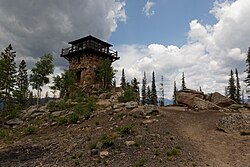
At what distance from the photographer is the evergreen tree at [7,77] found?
36.5 metres

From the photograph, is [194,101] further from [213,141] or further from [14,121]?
[14,121]

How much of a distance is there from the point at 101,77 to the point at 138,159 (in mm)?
34057

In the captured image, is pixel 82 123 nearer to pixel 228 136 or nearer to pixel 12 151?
pixel 12 151

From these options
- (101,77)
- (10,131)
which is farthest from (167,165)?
(101,77)

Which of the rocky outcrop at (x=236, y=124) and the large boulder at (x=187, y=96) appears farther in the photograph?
the large boulder at (x=187, y=96)

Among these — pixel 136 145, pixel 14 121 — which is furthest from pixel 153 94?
pixel 136 145

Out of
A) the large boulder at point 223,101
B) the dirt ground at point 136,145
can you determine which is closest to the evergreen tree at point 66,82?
the dirt ground at point 136,145

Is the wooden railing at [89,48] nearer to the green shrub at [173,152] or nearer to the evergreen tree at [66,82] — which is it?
the evergreen tree at [66,82]

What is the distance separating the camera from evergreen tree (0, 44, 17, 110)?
36469 mm

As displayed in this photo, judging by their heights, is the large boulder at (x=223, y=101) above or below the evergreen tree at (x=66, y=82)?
below

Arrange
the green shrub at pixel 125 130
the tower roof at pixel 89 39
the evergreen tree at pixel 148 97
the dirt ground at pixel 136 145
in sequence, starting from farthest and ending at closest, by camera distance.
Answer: the evergreen tree at pixel 148 97 → the tower roof at pixel 89 39 → the green shrub at pixel 125 130 → the dirt ground at pixel 136 145

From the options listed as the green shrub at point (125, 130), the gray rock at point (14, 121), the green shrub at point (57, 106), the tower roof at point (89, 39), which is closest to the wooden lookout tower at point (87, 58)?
the tower roof at point (89, 39)

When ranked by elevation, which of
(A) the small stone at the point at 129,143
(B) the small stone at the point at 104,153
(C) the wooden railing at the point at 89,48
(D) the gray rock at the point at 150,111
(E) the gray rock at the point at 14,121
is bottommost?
(B) the small stone at the point at 104,153

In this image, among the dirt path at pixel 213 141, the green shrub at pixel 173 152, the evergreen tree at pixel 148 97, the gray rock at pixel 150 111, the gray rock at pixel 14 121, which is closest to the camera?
the dirt path at pixel 213 141
